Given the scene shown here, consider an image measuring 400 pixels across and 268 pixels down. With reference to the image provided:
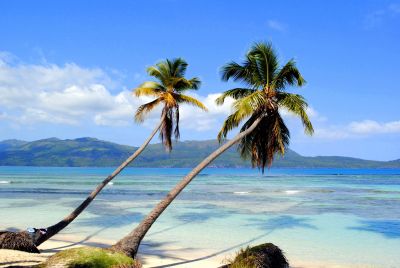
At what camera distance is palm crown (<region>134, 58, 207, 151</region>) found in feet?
65.3

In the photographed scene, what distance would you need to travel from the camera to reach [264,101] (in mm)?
16641

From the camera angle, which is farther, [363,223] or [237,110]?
[363,223]

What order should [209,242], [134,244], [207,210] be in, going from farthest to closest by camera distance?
[207,210]
[209,242]
[134,244]

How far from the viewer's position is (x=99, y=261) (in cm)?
1122

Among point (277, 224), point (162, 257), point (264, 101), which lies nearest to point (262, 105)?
point (264, 101)

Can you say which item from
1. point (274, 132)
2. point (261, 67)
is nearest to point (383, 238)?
point (274, 132)

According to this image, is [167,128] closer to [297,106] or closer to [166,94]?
[166,94]

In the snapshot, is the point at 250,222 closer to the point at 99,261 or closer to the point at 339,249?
the point at 339,249

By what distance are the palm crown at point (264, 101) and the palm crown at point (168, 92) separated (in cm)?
229

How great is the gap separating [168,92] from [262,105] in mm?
5279

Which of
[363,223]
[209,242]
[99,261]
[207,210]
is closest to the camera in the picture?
[99,261]

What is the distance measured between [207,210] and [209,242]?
1548 cm

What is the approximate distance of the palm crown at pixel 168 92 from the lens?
19914mm

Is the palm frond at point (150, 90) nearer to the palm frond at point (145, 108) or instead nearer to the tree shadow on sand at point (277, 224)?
the palm frond at point (145, 108)
